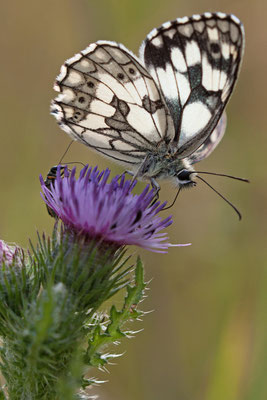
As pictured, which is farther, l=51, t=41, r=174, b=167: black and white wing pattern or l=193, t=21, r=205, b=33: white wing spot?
l=51, t=41, r=174, b=167: black and white wing pattern

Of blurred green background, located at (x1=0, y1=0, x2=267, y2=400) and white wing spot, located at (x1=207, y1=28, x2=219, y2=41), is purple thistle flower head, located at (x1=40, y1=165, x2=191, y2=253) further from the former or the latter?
blurred green background, located at (x1=0, y1=0, x2=267, y2=400)

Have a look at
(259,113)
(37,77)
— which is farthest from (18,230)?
(259,113)

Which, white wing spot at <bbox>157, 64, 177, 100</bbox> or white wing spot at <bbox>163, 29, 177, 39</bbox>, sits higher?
white wing spot at <bbox>163, 29, 177, 39</bbox>

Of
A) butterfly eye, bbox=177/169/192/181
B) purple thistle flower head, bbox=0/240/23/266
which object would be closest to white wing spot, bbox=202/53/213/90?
butterfly eye, bbox=177/169/192/181

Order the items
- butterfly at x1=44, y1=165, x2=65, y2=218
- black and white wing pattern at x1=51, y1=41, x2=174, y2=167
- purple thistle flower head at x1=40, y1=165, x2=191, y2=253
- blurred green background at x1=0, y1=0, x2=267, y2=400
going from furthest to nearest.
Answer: blurred green background at x1=0, y1=0, x2=267, y2=400, black and white wing pattern at x1=51, y1=41, x2=174, y2=167, butterfly at x1=44, y1=165, x2=65, y2=218, purple thistle flower head at x1=40, y1=165, x2=191, y2=253

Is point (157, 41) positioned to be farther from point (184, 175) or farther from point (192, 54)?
point (184, 175)

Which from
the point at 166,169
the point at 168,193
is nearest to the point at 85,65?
the point at 166,169

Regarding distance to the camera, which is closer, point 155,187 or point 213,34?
point 155,187
